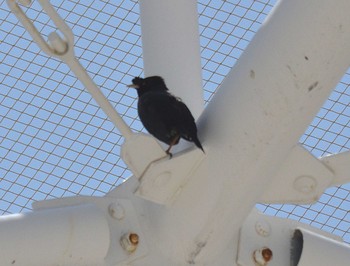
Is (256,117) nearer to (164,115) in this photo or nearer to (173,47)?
(164,115)

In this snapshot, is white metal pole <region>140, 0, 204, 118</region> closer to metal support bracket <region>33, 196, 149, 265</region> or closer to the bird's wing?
the bird's wing

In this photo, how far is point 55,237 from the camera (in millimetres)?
2182

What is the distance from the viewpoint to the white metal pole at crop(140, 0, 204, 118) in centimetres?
245

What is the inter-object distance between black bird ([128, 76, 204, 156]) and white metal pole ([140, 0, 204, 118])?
0.12ft

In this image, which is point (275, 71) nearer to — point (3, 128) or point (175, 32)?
point (175, 32)

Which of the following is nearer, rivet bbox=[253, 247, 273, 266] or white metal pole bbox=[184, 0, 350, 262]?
white metal pole bbox=[184, 0, 350, 262]

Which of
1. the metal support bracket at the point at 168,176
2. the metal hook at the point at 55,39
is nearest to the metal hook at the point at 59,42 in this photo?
the metal hook at the point at 55,39

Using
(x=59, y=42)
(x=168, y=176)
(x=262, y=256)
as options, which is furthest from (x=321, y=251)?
(x=59, y=42)

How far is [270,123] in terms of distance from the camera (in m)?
2.07

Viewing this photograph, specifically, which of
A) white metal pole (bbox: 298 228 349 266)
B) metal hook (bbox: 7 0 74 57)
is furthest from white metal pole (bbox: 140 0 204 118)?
metal hook (bbox: 7 0 74 57)

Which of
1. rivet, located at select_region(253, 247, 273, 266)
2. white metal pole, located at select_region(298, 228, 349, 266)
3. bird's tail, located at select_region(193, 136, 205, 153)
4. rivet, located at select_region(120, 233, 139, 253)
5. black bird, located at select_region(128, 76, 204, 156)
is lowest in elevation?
white metal pole, located at select_region(298, 228, 349, 266)

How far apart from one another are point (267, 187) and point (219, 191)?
0.41ft

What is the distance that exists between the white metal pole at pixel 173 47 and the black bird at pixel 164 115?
1.4 inches

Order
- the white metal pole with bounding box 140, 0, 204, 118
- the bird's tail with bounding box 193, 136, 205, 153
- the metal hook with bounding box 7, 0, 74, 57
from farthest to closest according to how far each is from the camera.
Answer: the white metal pole with bounding box 140, 0, 204, 118
the bird's tail with bounding box 193, 136, 205, 153
the metal hook with bounding box 7, 0, 74, 57
